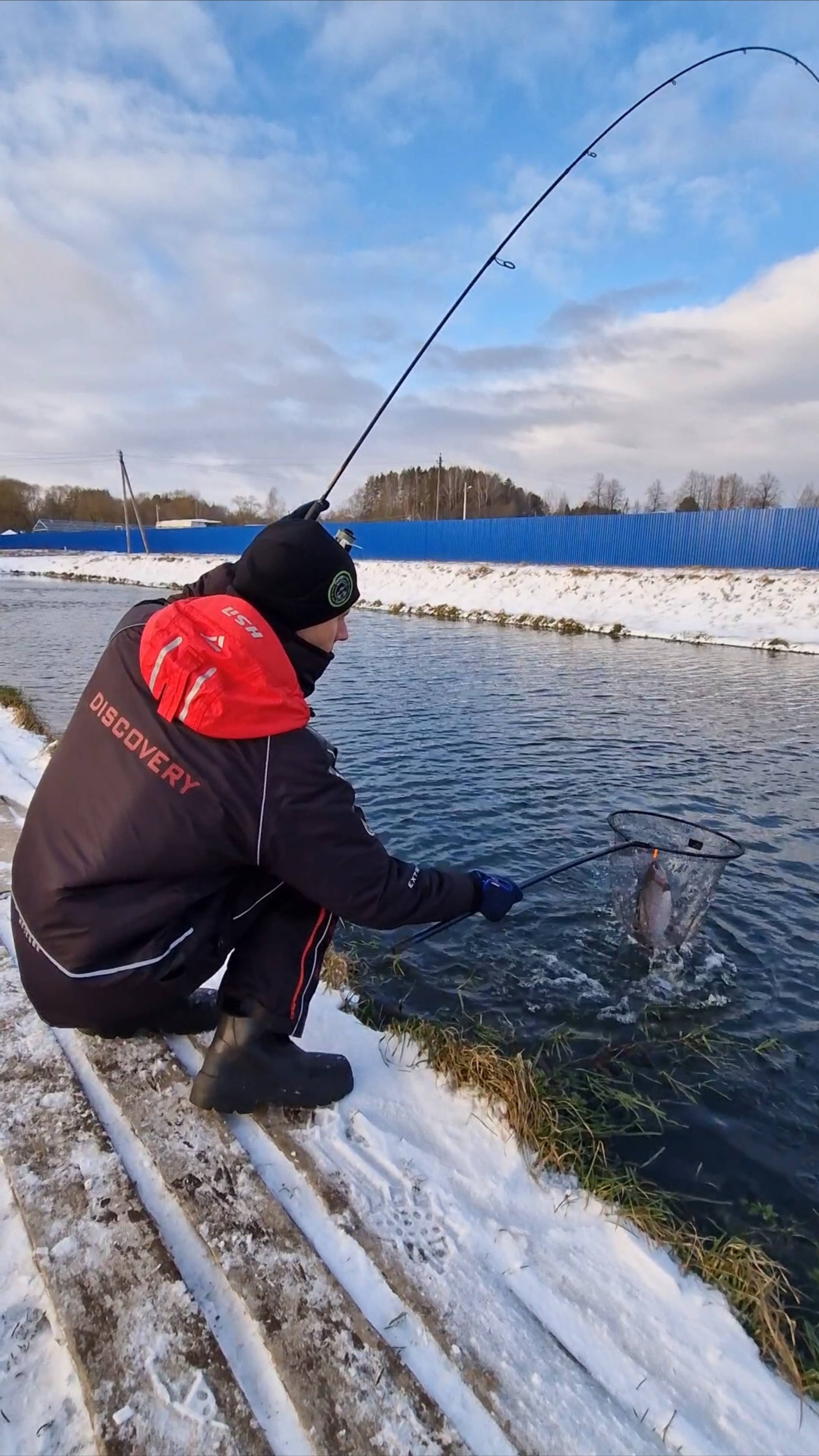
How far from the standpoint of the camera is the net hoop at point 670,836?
454 centimetres

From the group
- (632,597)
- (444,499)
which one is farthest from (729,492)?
(632,597)

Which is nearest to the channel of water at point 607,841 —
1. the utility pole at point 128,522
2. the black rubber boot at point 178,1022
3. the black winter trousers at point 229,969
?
the black rubber boot at point 178,1022

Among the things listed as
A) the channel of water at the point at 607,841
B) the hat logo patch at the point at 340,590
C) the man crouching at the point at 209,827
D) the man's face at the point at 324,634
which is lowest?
the channel of water at the point at 607,841

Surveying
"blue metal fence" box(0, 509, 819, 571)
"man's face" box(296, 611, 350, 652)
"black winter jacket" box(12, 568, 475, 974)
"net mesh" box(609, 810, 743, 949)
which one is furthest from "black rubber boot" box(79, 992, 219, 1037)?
"blue metal fence" box(0, 509, 819, 571)

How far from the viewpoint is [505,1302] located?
2293 millimetres

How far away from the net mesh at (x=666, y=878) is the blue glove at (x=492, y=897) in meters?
1.66

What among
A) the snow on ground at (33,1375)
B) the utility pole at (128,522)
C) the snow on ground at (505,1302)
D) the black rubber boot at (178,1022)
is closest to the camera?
the snow on ground at (33,1375)

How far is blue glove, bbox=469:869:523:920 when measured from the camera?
2.93m

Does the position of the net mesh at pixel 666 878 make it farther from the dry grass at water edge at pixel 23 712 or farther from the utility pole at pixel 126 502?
the utility pole at pixel 126 502

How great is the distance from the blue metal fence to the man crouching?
104 feet

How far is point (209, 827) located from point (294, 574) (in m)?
0.89

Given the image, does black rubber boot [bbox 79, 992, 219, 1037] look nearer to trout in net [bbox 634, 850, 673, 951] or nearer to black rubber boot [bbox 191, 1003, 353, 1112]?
black rubber boot [bbox 191, 1003, 353, 1112]

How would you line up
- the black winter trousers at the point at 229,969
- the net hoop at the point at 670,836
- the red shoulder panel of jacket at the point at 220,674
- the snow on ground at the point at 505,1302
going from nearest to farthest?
the snow on ground at the point at 505,1302 → the red shoulder panel of jacket at the point at 220,674 → the black winter trousers at the point at 229,969 → the net hoop at the point at 670,836

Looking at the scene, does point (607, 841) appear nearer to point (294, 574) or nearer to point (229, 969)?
point (229, 969)
